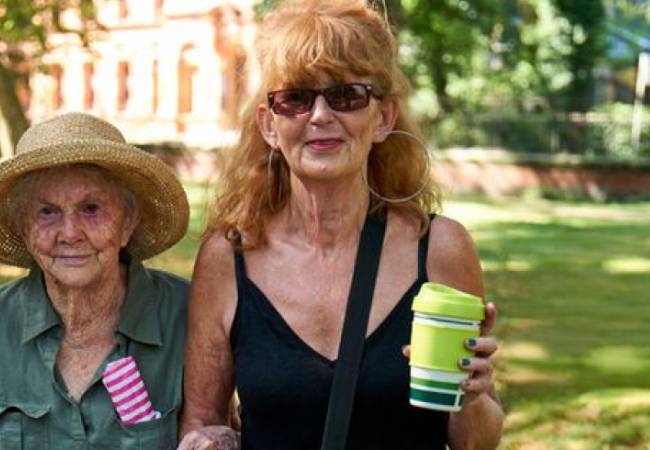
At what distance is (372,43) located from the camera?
9.69 ft

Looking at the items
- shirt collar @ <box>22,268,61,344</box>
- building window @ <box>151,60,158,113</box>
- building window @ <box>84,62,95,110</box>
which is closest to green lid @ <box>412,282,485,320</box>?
shirt collar @ <box>22,268,61,344</box>

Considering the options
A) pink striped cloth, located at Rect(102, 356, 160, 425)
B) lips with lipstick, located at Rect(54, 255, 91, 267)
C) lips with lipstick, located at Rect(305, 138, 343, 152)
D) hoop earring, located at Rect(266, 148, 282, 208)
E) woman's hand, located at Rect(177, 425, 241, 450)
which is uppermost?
lips with lipstick, located at Rect(305, 138, 343, 152)

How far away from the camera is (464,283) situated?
10.0 ft

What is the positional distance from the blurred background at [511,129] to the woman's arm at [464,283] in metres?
0.43

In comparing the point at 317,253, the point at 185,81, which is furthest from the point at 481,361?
→ the point at 185,81

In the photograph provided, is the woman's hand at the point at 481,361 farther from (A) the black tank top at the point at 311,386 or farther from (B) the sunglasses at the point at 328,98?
(B) the sunglasses at the point at 328,98

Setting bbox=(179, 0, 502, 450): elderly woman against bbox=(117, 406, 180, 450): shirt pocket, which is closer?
bbox=(179, 0, 502, 450): elderly woman

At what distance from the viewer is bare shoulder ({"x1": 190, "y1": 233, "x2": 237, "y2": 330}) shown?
307 cm

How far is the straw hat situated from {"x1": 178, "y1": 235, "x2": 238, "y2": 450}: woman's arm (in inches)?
9.1

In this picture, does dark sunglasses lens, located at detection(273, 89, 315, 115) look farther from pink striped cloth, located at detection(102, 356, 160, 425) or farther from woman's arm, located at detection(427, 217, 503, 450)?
pink striped cloth, located at detection(102, 356, 160, 425)

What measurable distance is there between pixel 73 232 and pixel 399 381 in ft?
2.91

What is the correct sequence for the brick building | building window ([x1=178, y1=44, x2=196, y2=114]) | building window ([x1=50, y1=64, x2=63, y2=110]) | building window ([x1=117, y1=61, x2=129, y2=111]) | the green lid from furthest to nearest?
building window ([x1=50, y1=64, x2=63, y2=110]) → building window ([x1=117, y1=61, x2=129, y2=111]) → building window ([x1=178, y1=44, x2=196, y2=114]) → the brick building → the green lid

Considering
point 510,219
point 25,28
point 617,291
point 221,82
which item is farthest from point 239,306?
point 221,82

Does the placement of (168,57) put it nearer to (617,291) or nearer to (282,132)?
(617,291)
